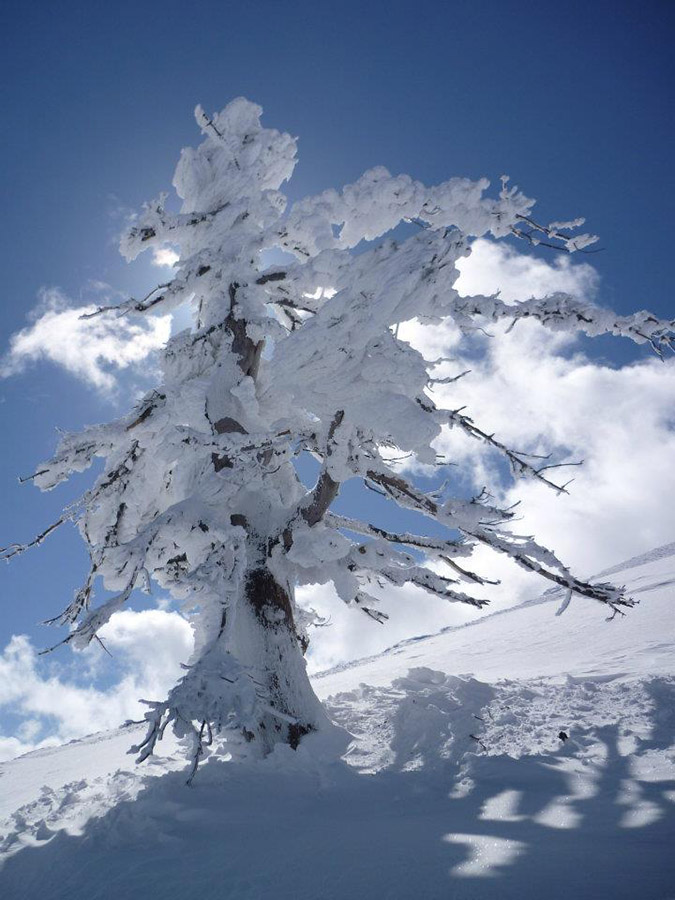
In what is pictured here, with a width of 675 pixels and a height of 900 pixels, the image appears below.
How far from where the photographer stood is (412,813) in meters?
2.97

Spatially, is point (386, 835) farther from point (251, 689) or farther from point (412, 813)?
point (251, 689)

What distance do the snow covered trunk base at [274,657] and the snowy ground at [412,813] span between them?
465 mm

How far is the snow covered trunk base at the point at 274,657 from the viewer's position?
4.59 m

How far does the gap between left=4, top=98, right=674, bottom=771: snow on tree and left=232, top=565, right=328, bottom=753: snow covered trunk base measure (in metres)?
0.02

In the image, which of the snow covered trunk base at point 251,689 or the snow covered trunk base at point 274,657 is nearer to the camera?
the snow covered trunk base at point 251,689

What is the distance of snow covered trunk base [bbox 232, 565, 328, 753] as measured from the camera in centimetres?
459

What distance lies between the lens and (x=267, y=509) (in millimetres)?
5637

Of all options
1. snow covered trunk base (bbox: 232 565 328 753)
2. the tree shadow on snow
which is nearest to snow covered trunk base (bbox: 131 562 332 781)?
snow covered trunk base (bbox: 232 565 328 753)

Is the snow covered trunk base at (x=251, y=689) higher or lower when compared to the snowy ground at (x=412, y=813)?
higher

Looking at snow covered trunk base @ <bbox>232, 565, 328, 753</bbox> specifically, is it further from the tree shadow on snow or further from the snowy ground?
the tree shadow on snow

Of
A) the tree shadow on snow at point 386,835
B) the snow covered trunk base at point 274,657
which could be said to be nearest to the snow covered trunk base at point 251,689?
the snow covered trunk base at point 274,657

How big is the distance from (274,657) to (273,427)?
225 centimetres

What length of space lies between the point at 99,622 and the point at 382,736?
107 inches

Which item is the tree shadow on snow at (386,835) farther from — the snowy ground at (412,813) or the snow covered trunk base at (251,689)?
the snow covered trunk base at (251,689)
